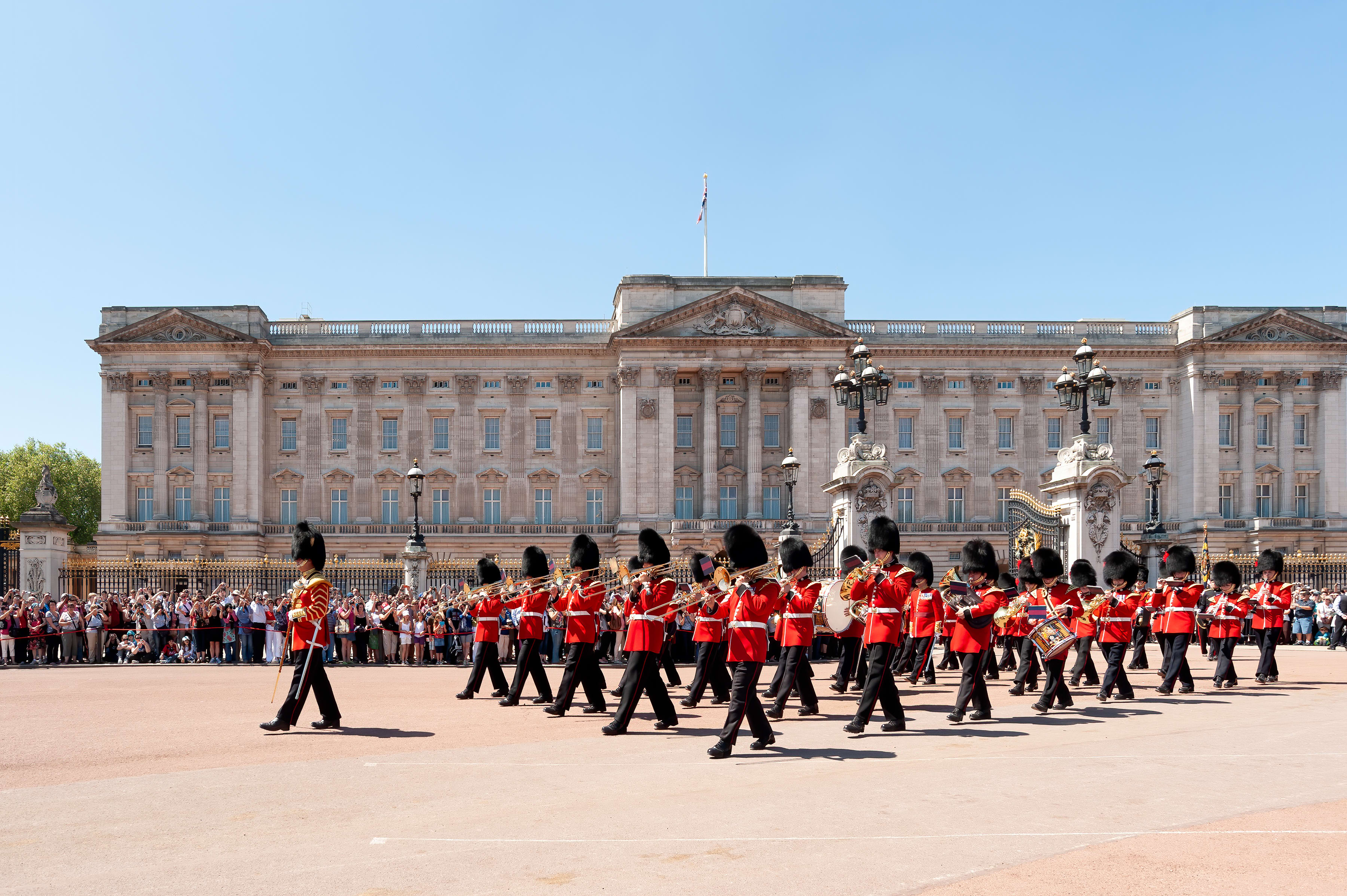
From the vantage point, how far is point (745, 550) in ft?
35.1

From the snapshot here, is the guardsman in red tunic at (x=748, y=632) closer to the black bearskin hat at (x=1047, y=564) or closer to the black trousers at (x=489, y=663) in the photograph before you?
the black trousers at (x=489, y=663)

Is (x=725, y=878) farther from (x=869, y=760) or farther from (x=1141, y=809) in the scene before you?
(x=869, y=760)

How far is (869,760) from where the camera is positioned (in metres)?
9.62

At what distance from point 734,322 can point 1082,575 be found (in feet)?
118

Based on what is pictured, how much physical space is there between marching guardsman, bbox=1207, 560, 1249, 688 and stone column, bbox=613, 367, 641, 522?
112 feet

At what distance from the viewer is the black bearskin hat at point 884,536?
38.6 feet

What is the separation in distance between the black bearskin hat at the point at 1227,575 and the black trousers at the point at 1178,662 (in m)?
1.52

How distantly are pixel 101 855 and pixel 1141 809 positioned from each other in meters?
6.49

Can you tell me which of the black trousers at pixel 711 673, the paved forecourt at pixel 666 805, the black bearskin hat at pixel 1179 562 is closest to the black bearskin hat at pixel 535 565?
the paved forecourt at pixel 666 805

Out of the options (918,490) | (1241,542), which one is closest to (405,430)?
(918,490)

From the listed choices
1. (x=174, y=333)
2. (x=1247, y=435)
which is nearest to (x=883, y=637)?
(x=174, y=333)

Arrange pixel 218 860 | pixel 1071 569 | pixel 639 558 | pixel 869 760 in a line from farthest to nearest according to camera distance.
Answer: pixel 1071 569 < pixel 639 558 < pixel 869 760 < pixel 218 860

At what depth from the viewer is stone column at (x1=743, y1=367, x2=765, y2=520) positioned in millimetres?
49594

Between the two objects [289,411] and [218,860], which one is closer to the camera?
[218,860]
